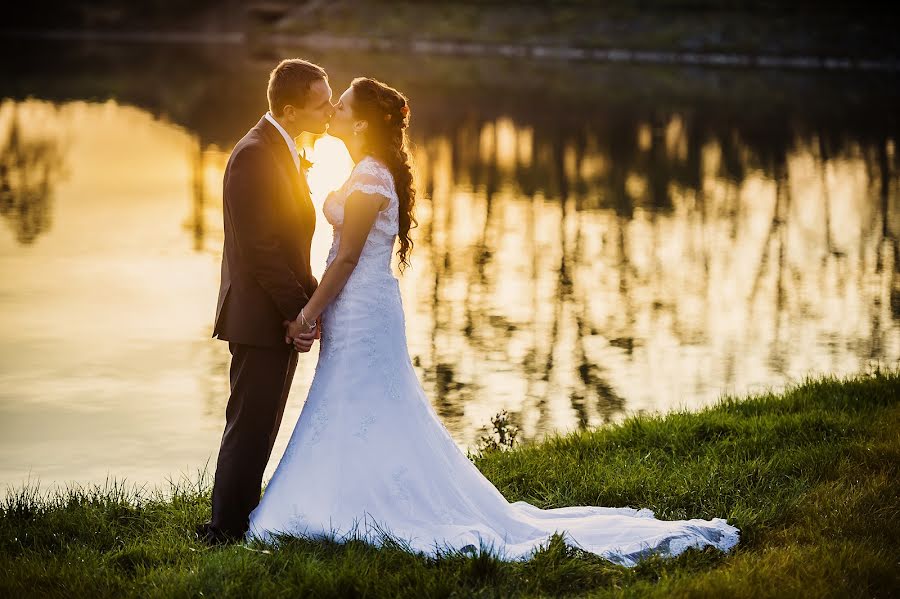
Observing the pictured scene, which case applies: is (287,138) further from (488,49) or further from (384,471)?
(488,49)

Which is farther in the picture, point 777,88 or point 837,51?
point 837,51

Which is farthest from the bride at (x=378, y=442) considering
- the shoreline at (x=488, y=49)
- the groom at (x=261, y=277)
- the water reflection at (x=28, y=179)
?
the shoreline at (x=488, y=49)

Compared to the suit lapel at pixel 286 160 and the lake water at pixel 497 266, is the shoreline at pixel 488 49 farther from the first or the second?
the suit lapel at pixel 286 160

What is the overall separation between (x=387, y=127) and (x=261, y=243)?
2.75 ft

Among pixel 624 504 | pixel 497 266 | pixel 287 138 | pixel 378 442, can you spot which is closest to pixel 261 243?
pixel 287 138

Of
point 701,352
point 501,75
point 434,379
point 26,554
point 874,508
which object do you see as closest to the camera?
point 26,554

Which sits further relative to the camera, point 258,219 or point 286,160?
point 286,160

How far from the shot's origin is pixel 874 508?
20.1 feet

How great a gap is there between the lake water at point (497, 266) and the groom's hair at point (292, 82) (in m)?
3.37

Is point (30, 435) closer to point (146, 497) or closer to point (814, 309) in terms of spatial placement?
point (146, 497)

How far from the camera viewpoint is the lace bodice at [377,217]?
5.77 metres

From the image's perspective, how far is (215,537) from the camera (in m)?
5.76

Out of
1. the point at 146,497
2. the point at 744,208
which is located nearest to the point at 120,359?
the point at 146,497

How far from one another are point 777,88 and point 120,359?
36.3m
